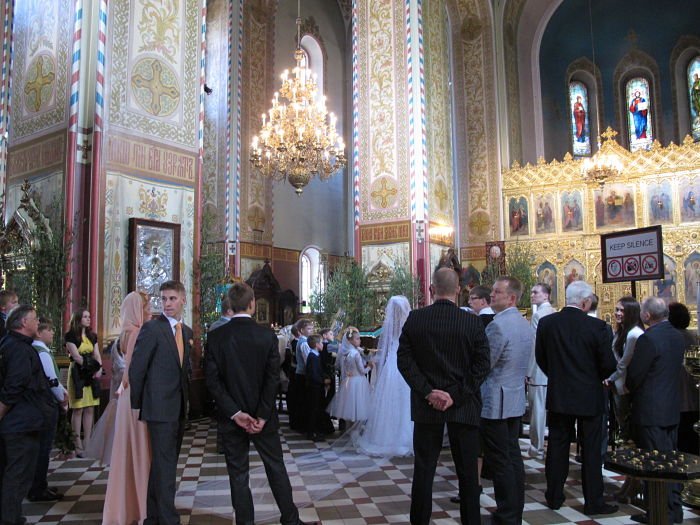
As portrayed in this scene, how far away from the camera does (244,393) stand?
3.67 m

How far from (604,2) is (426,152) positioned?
15011 mm

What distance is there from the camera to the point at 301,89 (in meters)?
13.5

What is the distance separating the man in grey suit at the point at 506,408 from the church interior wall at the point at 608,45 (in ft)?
67.1

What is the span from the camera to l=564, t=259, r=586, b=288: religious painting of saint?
52.9 ft

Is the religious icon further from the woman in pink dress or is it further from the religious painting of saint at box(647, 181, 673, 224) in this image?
the religious painting of saint at box(647, 181, 673, 224)

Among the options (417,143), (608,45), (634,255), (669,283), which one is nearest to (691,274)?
(669,283)

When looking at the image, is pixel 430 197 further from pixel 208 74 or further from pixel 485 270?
pixel 208 74

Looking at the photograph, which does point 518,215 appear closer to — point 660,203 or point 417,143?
point 660,203

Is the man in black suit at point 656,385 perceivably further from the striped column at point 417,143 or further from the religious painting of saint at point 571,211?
the religious painting of saint at point 571,211

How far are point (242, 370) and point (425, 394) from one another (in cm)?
117

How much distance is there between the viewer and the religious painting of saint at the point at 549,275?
16531 mm

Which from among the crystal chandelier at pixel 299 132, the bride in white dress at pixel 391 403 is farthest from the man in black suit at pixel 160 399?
the crystal chandelier at pixel 299 132

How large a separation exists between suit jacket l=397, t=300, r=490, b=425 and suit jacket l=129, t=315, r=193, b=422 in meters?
1.53

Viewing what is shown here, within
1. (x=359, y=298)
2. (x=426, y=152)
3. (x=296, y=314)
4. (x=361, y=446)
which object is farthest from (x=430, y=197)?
(x=361, y=446)
